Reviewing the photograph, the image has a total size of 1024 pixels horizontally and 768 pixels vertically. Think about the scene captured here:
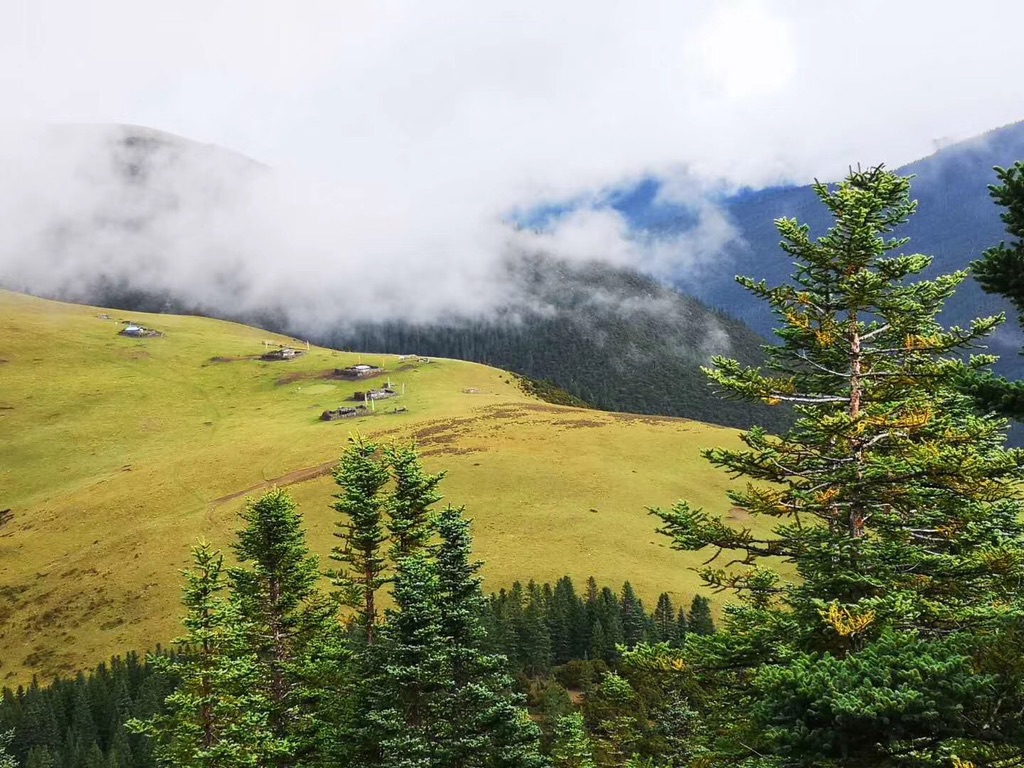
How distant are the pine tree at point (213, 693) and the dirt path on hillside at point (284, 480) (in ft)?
255

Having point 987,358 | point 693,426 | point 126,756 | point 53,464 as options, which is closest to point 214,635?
point 987,358

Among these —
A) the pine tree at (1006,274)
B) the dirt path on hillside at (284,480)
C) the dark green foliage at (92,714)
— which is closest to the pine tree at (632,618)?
the dark green foliage at (92,714)

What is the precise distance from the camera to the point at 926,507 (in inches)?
→ 491

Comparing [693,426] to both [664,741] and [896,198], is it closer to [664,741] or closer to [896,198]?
[664,741]

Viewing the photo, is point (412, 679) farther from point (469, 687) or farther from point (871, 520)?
point (871, 520)

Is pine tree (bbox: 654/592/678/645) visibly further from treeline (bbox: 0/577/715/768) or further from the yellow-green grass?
the yellow-green grass

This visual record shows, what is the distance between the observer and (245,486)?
366 feet

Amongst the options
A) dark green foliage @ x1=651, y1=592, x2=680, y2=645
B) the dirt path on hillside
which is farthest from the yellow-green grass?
dark green foliage @ x1=651, y1=592, x2=680, y2=645

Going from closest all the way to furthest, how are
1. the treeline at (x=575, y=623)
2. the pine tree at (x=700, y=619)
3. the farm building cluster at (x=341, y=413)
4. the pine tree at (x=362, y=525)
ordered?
1. the pine tree at (x=362, y=525)
2. the treeline at (x=575, y=623)
3. the pine tree at (x=700, y=619)
4. the farm building cluster at (x=341, y=413)

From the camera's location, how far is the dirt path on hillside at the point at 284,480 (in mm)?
105856

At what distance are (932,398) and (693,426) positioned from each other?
12335cm

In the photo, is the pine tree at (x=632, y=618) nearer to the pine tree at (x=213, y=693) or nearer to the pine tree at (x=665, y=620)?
the pine tree at (x=665, y=620)

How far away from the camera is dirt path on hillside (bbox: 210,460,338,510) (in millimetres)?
105856

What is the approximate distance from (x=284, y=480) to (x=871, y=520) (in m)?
108
